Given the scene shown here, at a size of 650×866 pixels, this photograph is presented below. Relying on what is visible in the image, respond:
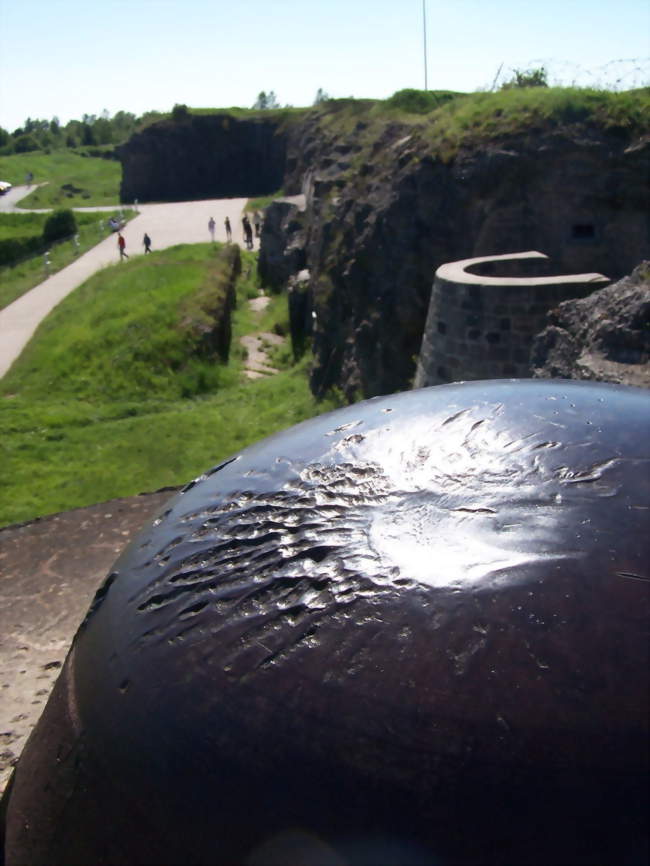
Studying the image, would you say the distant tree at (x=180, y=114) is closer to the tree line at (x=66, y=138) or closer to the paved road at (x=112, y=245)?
the paved road at (x=112, y=245)

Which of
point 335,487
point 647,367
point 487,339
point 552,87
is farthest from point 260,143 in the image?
point 335,487

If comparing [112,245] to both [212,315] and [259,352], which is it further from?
[259,352]

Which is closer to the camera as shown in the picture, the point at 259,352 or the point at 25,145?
the point at 259,352

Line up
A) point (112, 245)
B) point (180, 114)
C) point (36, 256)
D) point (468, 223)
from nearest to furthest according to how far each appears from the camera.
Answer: point (468, 223)
point (112, 245)
point (36, 256)
point (180, 114)

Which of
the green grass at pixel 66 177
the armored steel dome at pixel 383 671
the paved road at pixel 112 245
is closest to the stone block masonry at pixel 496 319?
the armored steel dome at pixel 383 671

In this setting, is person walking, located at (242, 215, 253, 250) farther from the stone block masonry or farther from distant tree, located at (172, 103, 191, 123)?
the stone block masonry

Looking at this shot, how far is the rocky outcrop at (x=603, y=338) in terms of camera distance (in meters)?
5.59

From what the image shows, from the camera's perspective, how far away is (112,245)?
26.1 m

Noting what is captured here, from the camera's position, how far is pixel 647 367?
5.47 m

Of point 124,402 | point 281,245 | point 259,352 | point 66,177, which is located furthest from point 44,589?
point 66,177

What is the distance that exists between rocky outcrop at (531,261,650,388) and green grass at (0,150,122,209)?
106ft

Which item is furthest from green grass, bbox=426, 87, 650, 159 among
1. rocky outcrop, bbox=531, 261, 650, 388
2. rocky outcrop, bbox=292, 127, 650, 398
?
rocky outcrop, bbox=531, 261, 650, 388

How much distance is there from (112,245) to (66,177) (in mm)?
19850

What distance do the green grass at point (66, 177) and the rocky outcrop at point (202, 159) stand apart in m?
1.83
